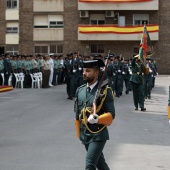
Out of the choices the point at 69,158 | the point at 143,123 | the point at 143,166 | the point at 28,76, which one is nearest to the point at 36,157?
the point at 69,158

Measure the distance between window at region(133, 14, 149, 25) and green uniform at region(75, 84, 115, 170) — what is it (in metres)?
48.8

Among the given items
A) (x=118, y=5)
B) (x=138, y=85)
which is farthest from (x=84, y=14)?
(x=138, y=85)

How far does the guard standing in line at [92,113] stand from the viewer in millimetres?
6270

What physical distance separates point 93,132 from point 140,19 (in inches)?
1939

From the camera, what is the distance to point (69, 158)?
914 cm

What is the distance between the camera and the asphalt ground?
877 cm

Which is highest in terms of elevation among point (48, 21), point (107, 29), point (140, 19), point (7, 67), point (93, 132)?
point (140, 19)

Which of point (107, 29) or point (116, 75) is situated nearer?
point (116, 75)

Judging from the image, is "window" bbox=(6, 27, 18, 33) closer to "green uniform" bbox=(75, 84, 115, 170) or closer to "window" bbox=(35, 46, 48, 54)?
"window" bbox=(35, 46, 48, 54)

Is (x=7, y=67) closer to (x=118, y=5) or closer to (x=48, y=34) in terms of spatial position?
(x=48, y=34)

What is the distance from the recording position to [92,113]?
20.5ft

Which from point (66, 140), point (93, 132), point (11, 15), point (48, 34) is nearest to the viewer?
point (93, 132)

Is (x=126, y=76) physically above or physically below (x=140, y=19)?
below

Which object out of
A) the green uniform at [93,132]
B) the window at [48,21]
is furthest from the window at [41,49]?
the green uniform at [93,132]
